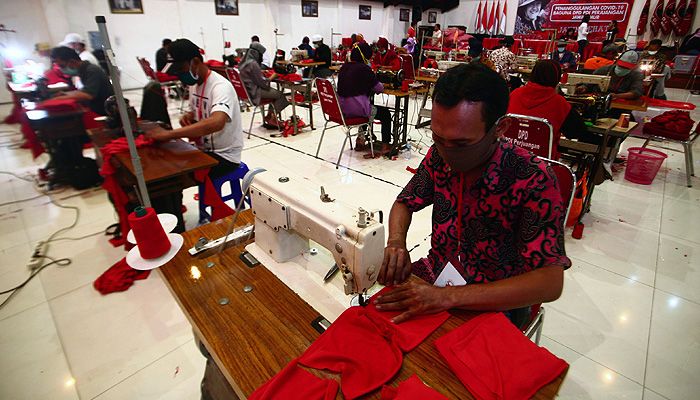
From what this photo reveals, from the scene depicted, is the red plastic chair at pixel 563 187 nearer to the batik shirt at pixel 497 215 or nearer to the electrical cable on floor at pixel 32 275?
the batik shirt at pixel 497 215

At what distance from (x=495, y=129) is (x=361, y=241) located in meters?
0.51

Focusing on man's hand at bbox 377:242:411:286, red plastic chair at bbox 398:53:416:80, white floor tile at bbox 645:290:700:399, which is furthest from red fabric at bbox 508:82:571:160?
red plastic chair at bbox 398:53:416:80

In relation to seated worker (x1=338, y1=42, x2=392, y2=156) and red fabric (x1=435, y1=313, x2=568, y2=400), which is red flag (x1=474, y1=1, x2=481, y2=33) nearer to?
seated worker (x1=338, y1=42, x2=392, y2=156)

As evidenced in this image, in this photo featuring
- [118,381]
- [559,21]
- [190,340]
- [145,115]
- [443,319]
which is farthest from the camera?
[559,21]

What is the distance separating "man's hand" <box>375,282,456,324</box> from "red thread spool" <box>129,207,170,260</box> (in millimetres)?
721

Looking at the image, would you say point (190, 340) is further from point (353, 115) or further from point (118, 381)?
point (353, 115)

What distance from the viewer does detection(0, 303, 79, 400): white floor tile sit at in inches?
63.9

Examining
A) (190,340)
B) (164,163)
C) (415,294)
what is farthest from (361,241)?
(164,163)

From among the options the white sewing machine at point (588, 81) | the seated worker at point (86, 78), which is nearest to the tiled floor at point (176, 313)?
the seated worker at point (86, 78)

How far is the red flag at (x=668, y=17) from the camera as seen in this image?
1077cm

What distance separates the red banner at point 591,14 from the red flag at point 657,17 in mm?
889

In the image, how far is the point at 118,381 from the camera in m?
1.66

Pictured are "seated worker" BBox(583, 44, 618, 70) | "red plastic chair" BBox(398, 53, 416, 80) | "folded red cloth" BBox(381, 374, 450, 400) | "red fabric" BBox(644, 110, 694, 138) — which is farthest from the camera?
"red plastic chair" BBox(398, 53, 416, 80)

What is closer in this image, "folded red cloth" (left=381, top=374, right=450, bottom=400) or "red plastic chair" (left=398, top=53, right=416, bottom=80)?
"folded red cloth" (left=381, top=374, right=450, bottom=400)
